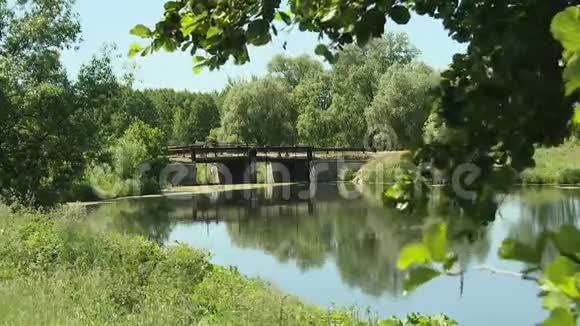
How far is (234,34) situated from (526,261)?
127cm

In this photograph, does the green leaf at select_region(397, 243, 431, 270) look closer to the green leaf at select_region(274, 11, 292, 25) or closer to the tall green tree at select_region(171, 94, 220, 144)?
the green leaf at select_region(274, 11, 292, 25)

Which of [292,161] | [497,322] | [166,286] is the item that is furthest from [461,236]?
[292,161]

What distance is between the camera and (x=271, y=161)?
47.8 m

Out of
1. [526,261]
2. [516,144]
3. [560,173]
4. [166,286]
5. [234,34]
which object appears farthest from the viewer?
[560,173]

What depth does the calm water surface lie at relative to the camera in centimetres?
218

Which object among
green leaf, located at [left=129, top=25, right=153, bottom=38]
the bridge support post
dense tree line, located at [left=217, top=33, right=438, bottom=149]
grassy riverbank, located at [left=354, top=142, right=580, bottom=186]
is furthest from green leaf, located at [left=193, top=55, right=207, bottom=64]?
the bridge support post

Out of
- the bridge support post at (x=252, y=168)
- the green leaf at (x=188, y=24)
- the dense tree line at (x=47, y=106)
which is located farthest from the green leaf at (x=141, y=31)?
the bridge support post at (x=252, y=168)

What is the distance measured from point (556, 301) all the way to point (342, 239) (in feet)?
63.2

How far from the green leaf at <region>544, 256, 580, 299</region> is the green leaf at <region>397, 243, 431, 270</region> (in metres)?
0.16

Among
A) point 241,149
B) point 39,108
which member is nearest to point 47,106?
point 39,108

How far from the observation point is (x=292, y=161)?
47906 mm

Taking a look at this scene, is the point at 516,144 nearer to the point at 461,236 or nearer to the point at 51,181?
the point at 461,236

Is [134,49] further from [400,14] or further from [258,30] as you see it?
[400,14]

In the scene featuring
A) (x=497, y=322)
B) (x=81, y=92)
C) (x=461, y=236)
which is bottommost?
(x=497, y=322)
